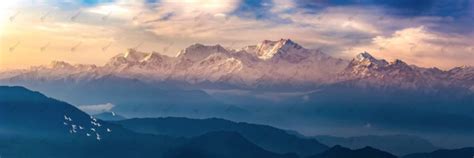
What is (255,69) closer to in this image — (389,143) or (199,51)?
(199,51)

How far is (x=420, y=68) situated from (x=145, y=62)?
8718mm

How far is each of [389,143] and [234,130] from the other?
539 centimetres

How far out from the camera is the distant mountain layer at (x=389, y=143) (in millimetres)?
17391

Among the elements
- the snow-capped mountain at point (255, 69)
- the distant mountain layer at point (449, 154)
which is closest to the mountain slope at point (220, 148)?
the snow-capped mountain at point (255, 69)

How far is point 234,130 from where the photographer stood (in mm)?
19312

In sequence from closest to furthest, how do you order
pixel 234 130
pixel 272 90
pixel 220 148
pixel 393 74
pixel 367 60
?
pixel 367 60 → pixel 272 90 → pixel 393 74 → pixel 234 130 → pixel 220 148

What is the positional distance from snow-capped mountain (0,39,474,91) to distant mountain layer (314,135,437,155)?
185 centimetres

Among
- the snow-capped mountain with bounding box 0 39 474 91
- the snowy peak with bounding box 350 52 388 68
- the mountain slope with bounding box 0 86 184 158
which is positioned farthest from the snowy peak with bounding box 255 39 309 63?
the mountain slope with bounding box 0 86 184 158

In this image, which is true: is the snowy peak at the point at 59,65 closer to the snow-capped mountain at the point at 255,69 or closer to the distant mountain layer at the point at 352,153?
the snow-capped mountain at the point at 255,69

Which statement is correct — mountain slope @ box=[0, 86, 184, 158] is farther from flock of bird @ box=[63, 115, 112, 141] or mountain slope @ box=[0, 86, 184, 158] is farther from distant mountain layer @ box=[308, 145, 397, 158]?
distant mountain layer @ box=[308, 145, 397, 158]

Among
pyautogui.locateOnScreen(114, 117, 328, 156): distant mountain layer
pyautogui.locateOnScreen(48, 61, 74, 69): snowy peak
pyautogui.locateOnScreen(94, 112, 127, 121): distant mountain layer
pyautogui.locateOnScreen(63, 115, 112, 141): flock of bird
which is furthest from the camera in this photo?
pyautogui.locateOnScreen(63, 115, 112, 141): flock of bird

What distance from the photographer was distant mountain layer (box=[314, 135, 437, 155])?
17391 mm

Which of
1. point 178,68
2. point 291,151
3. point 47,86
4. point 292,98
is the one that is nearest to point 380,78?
point 291,151

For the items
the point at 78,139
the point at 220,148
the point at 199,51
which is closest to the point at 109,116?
the point at 199,51
